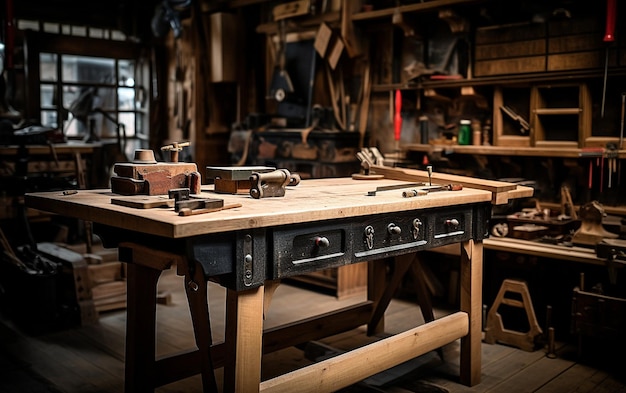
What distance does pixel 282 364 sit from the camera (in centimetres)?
374

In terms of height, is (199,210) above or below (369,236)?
above

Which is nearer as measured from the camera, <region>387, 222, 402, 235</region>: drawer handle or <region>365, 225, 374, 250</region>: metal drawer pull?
<region>365, 225, 374, 250</region>: metal drawer pull

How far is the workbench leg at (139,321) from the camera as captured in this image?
272cm

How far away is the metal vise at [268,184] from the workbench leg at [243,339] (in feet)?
1.45

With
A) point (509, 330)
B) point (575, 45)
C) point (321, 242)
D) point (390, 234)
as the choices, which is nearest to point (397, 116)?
point (575, 45)

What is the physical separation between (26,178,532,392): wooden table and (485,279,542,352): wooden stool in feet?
2.05

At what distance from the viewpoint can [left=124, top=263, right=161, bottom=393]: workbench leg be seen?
2.72m

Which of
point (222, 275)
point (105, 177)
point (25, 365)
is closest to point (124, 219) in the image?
point (222, 275)

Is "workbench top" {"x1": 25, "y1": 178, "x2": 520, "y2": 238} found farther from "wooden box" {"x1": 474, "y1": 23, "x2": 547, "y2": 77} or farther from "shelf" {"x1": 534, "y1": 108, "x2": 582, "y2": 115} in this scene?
"wooden box" {"x1": 474, "y1": 23, "x2": 547, "y2": 77}

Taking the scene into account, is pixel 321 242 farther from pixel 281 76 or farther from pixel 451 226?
pixel 281 76

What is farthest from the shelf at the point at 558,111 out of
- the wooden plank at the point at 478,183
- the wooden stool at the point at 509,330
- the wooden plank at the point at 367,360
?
the wooden plank at the point at 367,360

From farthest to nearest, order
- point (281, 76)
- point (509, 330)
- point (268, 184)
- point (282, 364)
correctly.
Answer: point (281, 76) → point (509, 330) → point (282, 364) → point (268, 184)

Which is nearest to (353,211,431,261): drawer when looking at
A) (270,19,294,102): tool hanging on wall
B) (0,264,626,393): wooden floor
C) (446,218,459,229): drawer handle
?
(446,218,459,229): drawer handle

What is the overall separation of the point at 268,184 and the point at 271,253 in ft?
1.29
